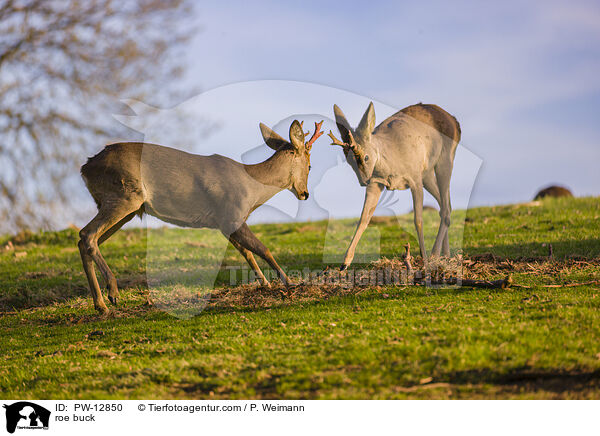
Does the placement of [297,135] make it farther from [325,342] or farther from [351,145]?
[325,342]

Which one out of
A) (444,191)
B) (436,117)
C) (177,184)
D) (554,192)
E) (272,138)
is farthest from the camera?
(554,192)

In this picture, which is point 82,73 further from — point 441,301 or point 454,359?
point 454,359

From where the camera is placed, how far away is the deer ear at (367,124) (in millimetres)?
8008

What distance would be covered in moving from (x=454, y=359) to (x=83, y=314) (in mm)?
5847

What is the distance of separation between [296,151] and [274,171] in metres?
0.46

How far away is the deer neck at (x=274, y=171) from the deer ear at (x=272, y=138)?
215mm

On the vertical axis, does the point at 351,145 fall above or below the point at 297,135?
below

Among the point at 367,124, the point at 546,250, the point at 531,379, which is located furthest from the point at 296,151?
the point at 546,250

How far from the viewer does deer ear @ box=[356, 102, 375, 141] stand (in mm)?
8008

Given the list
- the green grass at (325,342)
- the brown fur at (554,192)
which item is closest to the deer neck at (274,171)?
the green grass at (325,342)

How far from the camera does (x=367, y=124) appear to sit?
807cm
